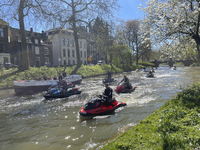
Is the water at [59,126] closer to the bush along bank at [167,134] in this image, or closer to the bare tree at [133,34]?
the bush along bank at [167,134]

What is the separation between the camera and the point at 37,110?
32.6 ft

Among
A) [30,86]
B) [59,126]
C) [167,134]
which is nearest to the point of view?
[167,134]

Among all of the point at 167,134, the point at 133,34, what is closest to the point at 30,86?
the point at 167,134

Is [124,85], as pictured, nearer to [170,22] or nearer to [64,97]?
[64,97]

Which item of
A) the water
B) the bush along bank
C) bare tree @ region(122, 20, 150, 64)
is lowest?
the water

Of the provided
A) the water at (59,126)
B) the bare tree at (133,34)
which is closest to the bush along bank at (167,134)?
the water at (59,126)

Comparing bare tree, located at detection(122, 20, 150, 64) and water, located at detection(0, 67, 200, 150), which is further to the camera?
bare tree, located at detection(122, 20, 150, 64)

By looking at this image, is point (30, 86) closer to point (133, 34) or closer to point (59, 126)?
point (59, 126)

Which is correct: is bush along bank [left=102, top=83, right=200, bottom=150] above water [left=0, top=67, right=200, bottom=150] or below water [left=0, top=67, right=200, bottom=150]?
above

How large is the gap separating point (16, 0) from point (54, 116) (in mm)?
15955

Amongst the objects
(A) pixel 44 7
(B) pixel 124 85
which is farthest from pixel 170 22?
(A) pixel 44 7

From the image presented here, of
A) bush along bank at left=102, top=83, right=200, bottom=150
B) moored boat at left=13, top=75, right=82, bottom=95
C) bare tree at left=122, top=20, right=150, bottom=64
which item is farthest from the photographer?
bare tree at left=122, top=20, right=150, bottom=64

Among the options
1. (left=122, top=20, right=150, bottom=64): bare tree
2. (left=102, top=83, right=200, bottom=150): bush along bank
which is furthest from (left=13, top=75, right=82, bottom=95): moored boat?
(left=122, top=20, right=150, bottom=64): bare tree

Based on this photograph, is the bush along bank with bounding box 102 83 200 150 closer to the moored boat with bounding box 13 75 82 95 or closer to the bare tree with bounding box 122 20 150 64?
the moored boat with bounding box 13 75 82 95
